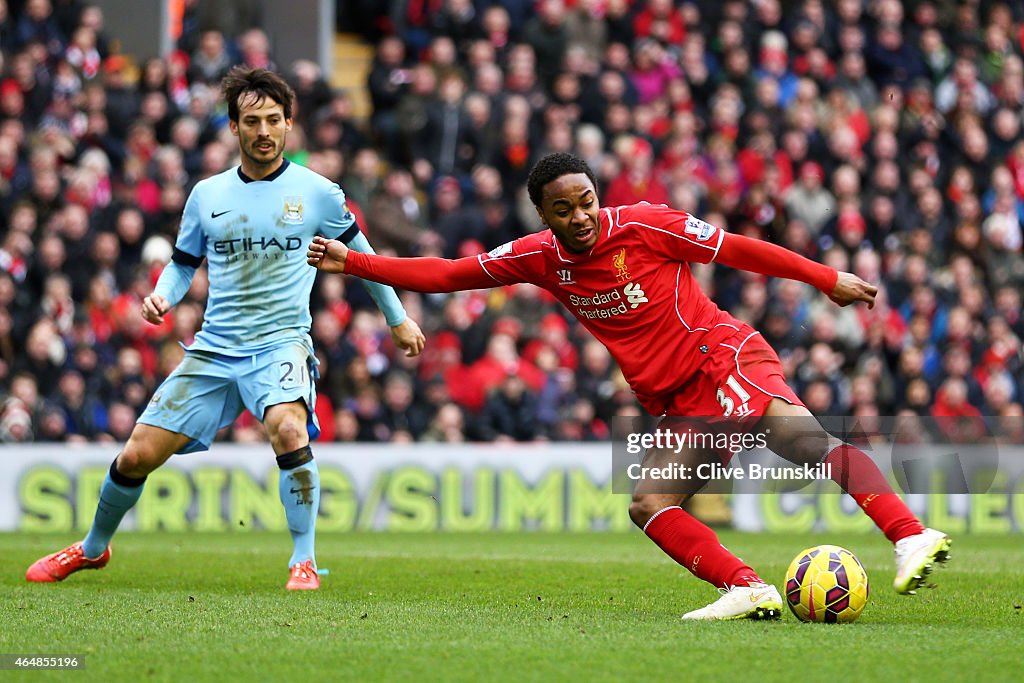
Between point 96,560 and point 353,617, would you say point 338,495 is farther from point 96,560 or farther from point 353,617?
point 353,617

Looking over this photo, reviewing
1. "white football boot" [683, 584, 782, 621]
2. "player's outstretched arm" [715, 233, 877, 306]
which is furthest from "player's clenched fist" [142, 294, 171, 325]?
"white football boot" [683, 584, 782, 621]

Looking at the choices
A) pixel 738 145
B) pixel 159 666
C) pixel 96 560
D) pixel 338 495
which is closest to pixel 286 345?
pixel 96 560

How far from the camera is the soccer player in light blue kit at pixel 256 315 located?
8.59 metres

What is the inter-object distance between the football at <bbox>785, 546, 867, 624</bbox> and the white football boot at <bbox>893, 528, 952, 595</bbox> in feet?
1.08

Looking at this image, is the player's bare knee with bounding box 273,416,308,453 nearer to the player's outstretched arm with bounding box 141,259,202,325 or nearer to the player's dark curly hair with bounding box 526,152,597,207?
the player's outstretched arm with bounding box 141,259,202,325

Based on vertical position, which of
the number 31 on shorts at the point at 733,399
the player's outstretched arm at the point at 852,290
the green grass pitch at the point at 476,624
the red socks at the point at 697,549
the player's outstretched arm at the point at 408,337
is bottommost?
the green grass pitch at the point at 476,624

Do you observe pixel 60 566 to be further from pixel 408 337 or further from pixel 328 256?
pixel 328 256

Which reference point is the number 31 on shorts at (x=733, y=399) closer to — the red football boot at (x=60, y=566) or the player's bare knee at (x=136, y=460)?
the player's bare knee at (x=136, y=460)

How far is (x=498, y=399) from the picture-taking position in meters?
15.8

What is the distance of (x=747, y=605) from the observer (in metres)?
6.96

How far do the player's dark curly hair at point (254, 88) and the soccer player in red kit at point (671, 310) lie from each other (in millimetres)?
1506

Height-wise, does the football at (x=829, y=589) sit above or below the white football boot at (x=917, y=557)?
below

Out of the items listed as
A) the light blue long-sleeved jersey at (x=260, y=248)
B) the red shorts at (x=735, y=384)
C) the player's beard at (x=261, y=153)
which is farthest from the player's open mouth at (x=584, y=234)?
the player's beard at (x=261, y=153)

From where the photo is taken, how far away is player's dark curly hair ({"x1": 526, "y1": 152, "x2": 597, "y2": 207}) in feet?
23.4
